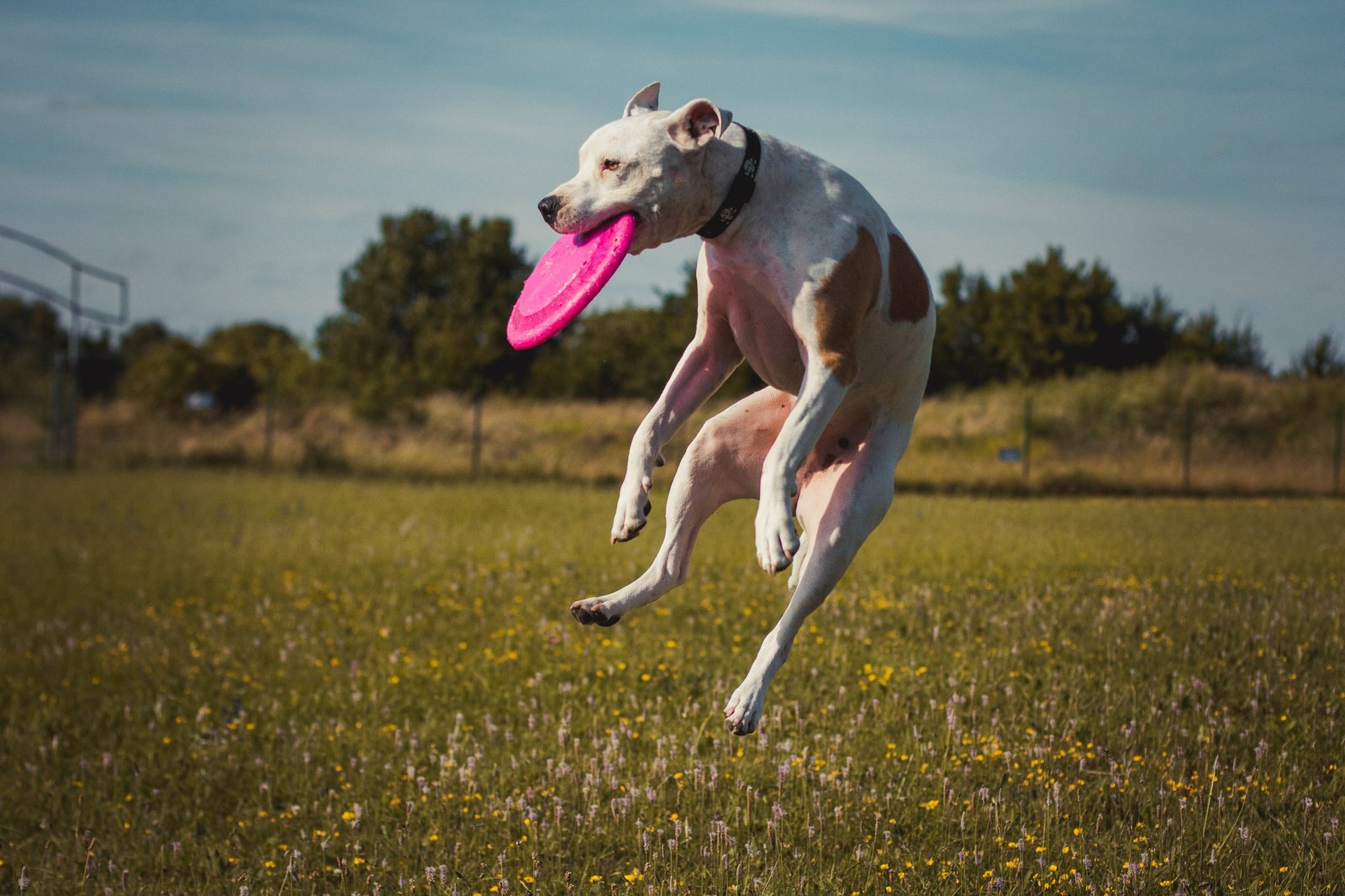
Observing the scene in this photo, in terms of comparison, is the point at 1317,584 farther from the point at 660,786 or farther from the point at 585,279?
the point at 585,279

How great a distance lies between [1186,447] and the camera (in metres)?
24.5

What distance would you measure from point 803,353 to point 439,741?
4.31 m

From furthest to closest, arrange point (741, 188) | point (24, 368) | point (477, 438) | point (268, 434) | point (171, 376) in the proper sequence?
1. point (171, 376)
2. point (24, 368)
3. point (268, 434)
4. point (477, 438)
5. point (741, 188)

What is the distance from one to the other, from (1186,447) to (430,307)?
32214mm

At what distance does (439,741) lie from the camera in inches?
261

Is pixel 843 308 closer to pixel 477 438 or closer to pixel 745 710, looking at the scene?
pixel 745 710

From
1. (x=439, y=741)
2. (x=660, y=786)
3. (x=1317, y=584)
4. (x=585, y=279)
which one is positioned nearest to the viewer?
(x=585, y=279)

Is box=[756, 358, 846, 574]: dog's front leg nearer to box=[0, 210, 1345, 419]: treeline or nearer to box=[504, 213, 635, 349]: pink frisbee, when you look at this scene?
box=[504, 213, 635, 349]: pink frisbee

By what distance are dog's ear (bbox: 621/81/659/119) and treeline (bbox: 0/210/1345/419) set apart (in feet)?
59.0

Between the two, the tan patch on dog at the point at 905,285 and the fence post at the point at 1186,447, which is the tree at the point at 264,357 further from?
the tan patch on dog at the point at 905,285

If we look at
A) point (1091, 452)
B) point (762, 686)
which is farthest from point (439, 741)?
point (1091, 452)

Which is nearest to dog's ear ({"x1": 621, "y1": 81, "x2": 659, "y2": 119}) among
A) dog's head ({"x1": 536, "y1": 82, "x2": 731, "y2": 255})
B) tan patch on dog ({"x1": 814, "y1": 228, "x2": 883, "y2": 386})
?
dog's head ({"x1": 536, "y1": 82, "x2": 731, "y2": 255})

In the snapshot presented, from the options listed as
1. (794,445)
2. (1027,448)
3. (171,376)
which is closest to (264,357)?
(171,376)

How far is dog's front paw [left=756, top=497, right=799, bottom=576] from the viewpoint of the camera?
2.76 metres
